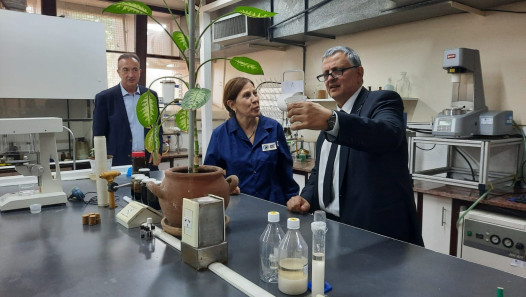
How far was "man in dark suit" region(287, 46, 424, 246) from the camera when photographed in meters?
1.37

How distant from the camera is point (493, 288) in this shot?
2.88 feet

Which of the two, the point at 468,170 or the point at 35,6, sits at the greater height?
the point at 35,6

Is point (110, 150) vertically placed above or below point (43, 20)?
below

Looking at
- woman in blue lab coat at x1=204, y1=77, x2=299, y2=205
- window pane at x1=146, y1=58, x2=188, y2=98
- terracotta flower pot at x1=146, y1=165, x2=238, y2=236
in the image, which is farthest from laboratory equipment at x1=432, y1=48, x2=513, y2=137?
window pane at x1=146, y1=58, x2=188, y2=98

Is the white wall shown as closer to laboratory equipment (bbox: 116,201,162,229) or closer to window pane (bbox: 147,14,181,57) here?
laboratory equipment (bbox: 116,201,162,229)

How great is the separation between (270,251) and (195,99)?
→ 0.48m

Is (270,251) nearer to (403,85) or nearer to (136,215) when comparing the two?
(136,215)

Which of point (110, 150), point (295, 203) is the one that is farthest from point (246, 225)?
point (110, 150)

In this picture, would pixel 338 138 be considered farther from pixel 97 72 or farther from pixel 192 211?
pixel 97 72

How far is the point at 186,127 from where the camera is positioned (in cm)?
130

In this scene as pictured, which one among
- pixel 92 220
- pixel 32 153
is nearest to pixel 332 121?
pixel 92 220

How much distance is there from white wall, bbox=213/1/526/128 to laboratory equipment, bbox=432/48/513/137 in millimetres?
237

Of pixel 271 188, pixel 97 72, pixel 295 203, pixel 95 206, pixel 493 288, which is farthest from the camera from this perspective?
pixel 97 72

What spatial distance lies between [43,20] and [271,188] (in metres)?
3.24
